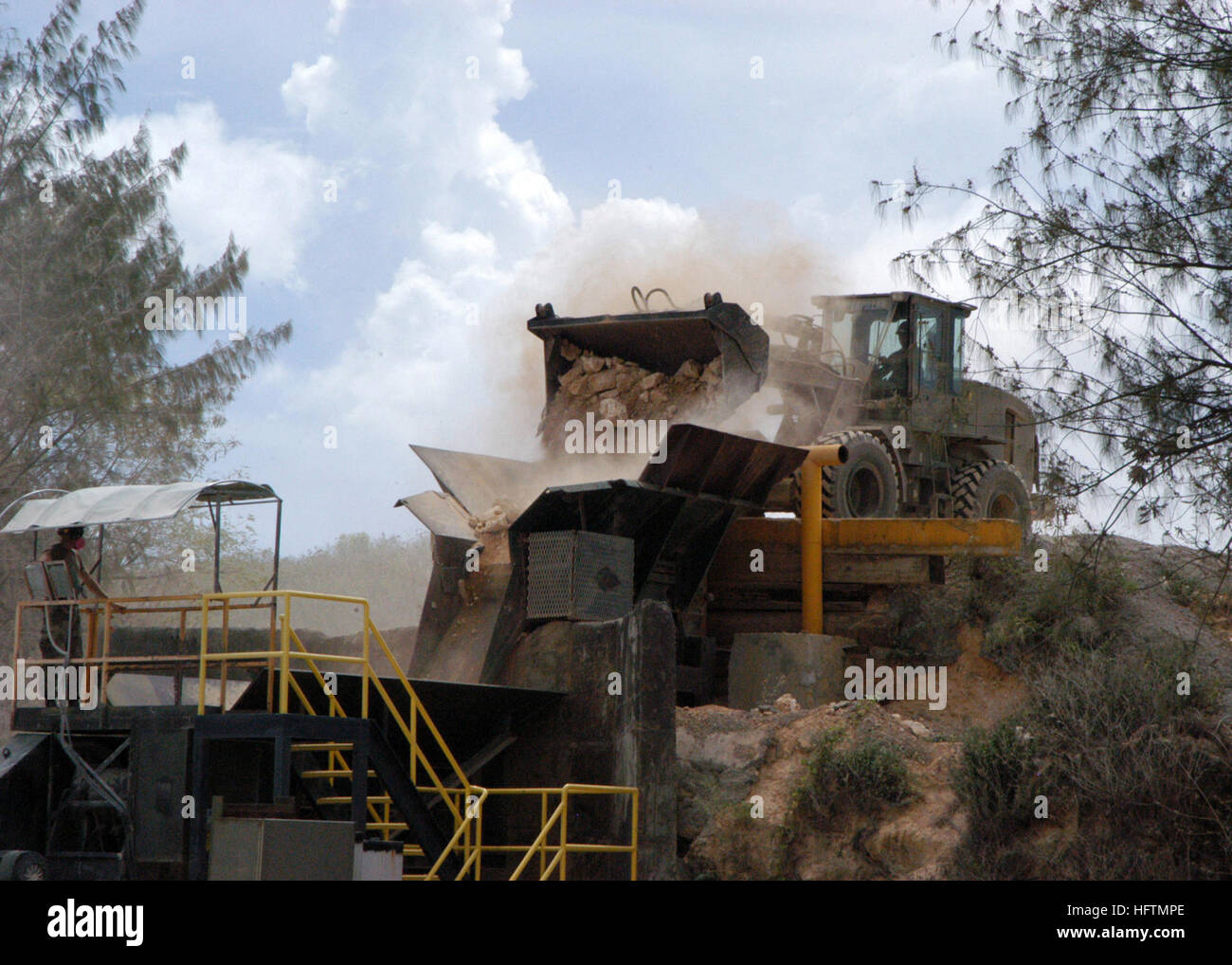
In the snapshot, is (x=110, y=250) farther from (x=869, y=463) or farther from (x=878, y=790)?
(x=878, y=790)

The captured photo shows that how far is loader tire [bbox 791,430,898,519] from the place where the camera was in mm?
16250

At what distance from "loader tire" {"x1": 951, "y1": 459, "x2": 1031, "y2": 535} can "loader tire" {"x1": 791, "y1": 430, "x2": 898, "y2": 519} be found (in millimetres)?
1425

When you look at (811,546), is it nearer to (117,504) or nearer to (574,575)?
(574,575)

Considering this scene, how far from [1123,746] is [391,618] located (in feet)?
138

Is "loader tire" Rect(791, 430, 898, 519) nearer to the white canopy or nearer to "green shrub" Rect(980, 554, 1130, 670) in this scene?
"green shrub" Rect(980, 554, 1130, 670)

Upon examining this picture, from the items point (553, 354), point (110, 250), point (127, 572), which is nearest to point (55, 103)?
point (110, 250)

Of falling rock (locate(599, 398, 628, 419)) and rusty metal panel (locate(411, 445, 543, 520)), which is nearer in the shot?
rusty metal panel (locate(411, 445, 543, 520))

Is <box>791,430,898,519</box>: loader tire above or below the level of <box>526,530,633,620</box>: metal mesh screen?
above

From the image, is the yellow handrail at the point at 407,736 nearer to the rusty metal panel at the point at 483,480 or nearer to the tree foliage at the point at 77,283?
the rusty metal panel at the point at 483,480

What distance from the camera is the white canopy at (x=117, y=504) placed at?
10.8m

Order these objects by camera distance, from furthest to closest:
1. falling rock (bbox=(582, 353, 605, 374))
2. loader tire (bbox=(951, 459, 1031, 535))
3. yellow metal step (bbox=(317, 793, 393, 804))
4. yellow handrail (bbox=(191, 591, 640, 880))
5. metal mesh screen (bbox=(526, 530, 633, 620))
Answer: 1. loader tire (bbox=(951, 459, 1031, 535))
2. falling rock (bbox=(582, 353, 605, 374))
3. metal mesh screen (bbox=(526, 530, 633, 620))
4. yellow metal step (bbox=(317, 793, 393, 804))
5. yellow handrail (bbox=(191, 591, 640, 880))

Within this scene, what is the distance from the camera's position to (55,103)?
22.5 meters

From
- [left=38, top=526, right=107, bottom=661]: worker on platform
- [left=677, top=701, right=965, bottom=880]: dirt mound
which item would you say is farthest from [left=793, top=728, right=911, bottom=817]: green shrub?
[left=38, top=526, right=107, bottom=661]: worker on platform
